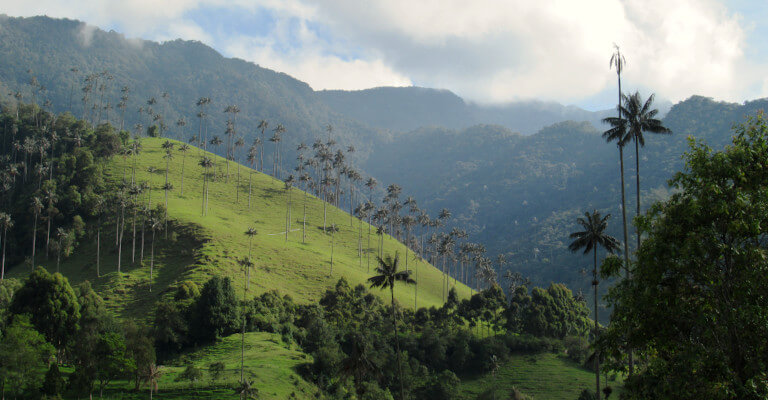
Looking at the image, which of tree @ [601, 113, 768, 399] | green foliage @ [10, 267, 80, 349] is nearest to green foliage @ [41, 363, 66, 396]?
green foliage @ [10, 267, 80, 349]

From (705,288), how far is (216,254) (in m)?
111

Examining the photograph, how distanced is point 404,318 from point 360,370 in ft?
Answer: 230

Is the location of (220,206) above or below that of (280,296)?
above

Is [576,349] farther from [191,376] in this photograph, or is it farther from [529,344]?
[191,376]

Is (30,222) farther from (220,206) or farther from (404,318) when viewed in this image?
(404,318)

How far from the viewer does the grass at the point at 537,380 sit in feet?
296

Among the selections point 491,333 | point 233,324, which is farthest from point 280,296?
point 491,333

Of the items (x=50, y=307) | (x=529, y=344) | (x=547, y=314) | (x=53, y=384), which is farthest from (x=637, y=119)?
(x=547, y=314)

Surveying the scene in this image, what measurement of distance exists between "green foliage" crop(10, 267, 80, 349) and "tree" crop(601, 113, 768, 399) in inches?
3060

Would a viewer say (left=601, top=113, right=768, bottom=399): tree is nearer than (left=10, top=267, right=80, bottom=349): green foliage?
Yes

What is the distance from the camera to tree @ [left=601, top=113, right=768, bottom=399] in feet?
62.4

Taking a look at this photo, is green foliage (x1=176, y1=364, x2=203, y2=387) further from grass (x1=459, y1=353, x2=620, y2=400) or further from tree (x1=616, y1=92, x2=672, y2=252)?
tree (x1=616, y1=92, x2=672, y2=252)

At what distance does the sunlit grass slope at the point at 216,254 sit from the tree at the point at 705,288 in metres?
90.3

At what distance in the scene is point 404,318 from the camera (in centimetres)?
11869
